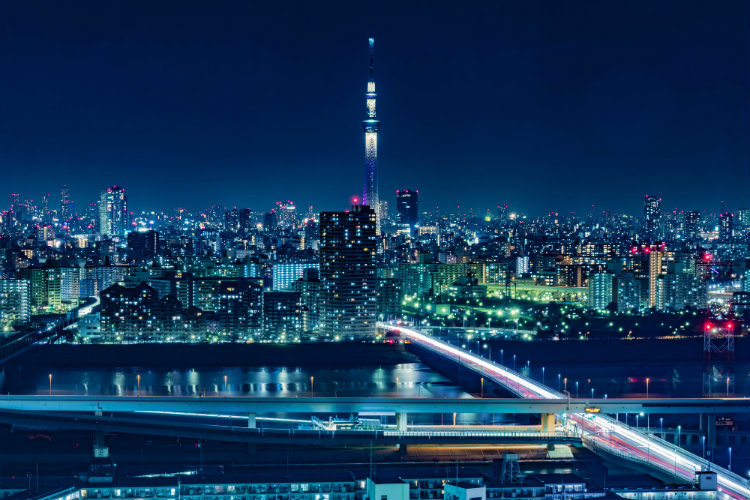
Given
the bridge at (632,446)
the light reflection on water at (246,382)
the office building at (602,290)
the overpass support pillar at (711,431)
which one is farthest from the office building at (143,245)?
the overpass support pillar at (711,431)

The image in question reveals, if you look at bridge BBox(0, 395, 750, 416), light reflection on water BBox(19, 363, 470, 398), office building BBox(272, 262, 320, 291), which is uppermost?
office building BBox(272, 262, 320, 291)

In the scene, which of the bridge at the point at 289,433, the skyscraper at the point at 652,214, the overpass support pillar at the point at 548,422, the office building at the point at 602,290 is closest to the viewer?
the bridge at the point at 289,433

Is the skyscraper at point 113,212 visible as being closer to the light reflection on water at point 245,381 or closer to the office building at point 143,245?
the office building at point 143,245

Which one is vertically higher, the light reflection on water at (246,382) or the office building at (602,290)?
the office building at (602,290)

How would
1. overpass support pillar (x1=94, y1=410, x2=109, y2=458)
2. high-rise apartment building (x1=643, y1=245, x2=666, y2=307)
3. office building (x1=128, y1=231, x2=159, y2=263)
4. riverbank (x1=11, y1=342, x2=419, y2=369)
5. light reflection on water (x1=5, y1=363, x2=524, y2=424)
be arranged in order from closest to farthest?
1. overpass support pillar (x1=94, y1=410, x2=109, y2=458)
2. light reflection on water (x1=5, y1=363, x2=524, y2=424)
3. riverbank (x1=11, y1=342, x2=419, y2=369)
4. high-rise apartment building (x1=643, y1=245, x2=666, y2=307)
5. office building (x1=128, y1=231, x2=159, y2=263)

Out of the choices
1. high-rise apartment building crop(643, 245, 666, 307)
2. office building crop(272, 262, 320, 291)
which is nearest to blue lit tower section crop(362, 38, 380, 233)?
office building crop(272, 262, 320, 291)

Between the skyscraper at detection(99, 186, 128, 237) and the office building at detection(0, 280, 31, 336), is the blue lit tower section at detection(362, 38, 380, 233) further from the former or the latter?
the skyscraper at detection(99, 186, 128, 237)

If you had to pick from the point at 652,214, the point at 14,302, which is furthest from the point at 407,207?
the point at 14,302
